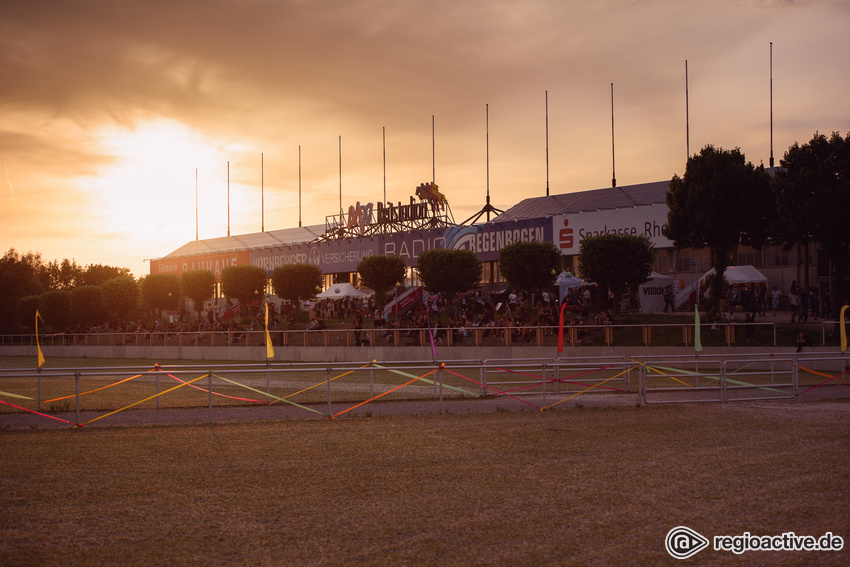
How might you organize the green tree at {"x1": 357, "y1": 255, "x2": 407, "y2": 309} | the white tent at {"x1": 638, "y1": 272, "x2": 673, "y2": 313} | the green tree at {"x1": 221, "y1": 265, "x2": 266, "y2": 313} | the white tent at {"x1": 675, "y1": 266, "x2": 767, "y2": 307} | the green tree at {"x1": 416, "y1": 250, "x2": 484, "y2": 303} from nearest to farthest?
the white tent at {"x1": 675, "y1": 266, "x2": 767, "y2": 307} < the white tent at {"x1": 638, "y1": 272, "x2": 673, "y2": 313} < the green tree at {"x1": 416, "y1": 250, "x2": 484, "y2": 303} < the green tree at {"x1": 357, "y1": 255, "x2": 407, "y2": 309} < the green tree at {"x1": 221, "y1": 265, "x2": 266, "y2": 313}

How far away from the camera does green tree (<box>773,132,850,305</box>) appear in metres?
33.0

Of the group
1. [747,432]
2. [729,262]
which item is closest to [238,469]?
[747,432]

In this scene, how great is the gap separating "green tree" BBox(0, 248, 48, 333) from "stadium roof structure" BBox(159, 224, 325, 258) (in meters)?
21.8

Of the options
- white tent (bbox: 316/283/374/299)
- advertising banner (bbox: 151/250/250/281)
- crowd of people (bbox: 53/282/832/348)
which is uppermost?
advertising banner (bbox: 151/250/250/281)

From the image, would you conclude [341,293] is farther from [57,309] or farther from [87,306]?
[57,309]

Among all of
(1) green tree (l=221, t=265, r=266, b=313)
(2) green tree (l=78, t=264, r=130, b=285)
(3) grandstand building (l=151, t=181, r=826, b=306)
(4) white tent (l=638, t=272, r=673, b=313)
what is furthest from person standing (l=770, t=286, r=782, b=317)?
(2) green tree (l=78, t=264, r=130, b=285)

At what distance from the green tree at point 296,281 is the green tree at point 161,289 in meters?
19.8

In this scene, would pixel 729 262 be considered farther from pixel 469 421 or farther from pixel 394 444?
pixel 394 444

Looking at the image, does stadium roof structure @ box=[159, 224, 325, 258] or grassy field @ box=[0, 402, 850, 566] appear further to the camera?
stadium roof structure @ box=[159, 224, 325, 258]

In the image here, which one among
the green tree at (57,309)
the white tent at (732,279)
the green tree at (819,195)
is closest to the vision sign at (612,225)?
the white tent at (732,279)

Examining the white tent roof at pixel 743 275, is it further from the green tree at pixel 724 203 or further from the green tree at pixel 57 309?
the green tree at pixel 57 309

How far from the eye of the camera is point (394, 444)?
12719 millimetres

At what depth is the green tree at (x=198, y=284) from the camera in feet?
240

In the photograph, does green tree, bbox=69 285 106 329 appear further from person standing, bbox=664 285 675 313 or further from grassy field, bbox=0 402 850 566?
grassy field, bbox=0 402 850 566
